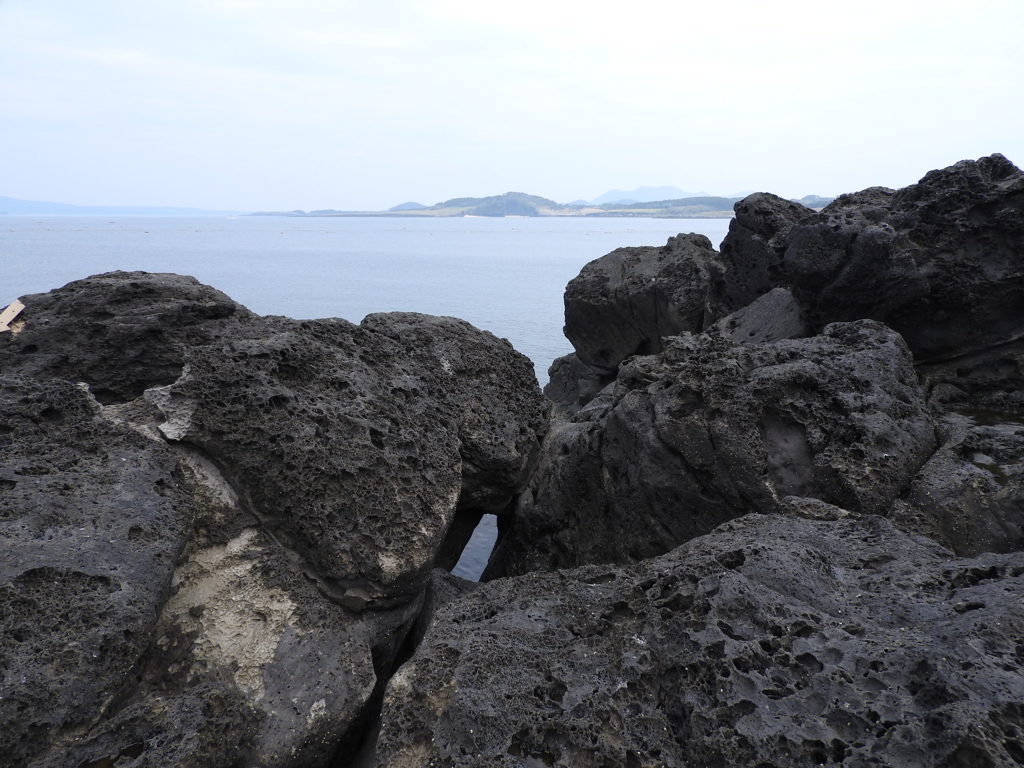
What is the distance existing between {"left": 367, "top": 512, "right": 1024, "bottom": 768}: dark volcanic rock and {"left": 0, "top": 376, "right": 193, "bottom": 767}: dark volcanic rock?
1.22 metres

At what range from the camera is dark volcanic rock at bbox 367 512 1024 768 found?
7.57 feet

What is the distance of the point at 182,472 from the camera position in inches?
152

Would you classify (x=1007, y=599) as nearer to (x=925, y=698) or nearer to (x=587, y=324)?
(x=925, y=698)

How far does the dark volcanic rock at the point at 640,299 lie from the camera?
9.62 meters

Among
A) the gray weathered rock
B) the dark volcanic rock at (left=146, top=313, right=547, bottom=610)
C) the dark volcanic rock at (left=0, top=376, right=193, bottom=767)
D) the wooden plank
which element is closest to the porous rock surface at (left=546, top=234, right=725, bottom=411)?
the gray weathered rock

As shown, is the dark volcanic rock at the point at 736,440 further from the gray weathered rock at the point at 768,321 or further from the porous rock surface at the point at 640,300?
the porous rock surface at the point at 640,300

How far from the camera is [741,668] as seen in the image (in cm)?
263

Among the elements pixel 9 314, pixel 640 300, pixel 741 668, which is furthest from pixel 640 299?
pixel 741 668

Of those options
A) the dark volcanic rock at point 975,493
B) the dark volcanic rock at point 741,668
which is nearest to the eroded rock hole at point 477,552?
the dark volcanic rock at point 975,493

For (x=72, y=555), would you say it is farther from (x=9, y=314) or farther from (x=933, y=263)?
(x=933, y=263)

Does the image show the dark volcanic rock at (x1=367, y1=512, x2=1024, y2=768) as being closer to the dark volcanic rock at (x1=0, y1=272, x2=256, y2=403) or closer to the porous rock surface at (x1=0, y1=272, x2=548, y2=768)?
the porous rock surface at (x1=0, y1=272, x2=548, y2=768)

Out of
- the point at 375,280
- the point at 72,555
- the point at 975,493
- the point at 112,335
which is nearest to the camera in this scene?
the point at 72,555

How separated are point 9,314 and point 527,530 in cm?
419

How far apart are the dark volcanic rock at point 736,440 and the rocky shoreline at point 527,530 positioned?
0.02 meters
